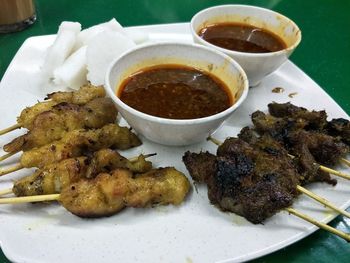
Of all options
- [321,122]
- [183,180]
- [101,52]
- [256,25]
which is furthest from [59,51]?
[321,122]

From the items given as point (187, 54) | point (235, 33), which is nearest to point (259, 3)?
point (235, 33)

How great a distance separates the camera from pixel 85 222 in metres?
2.59

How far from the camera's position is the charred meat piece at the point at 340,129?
3.21 metres

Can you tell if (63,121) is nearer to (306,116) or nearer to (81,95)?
(81,95)

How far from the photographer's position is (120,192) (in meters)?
2.58

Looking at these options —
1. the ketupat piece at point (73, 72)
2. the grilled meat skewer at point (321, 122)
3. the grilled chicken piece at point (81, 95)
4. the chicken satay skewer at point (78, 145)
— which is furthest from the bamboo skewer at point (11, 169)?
the grilled meat skewer at point (321, 122)

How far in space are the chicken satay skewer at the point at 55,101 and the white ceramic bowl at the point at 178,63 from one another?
1.11 feet

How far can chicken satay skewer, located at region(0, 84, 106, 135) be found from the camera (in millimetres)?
3076

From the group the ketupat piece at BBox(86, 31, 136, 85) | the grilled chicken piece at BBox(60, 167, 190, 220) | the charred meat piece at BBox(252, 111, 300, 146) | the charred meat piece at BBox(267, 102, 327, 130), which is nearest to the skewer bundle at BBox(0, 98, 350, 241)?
the grilled chicken piece at BBox(60, 167, 190, 220)

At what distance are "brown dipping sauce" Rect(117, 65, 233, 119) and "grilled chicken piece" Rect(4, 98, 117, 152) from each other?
252 millimetres

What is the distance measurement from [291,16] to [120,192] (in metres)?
4.67

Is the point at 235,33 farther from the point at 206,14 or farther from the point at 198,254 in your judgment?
the point at 198,254

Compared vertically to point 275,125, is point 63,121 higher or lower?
higher

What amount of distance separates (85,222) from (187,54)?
1.72m
